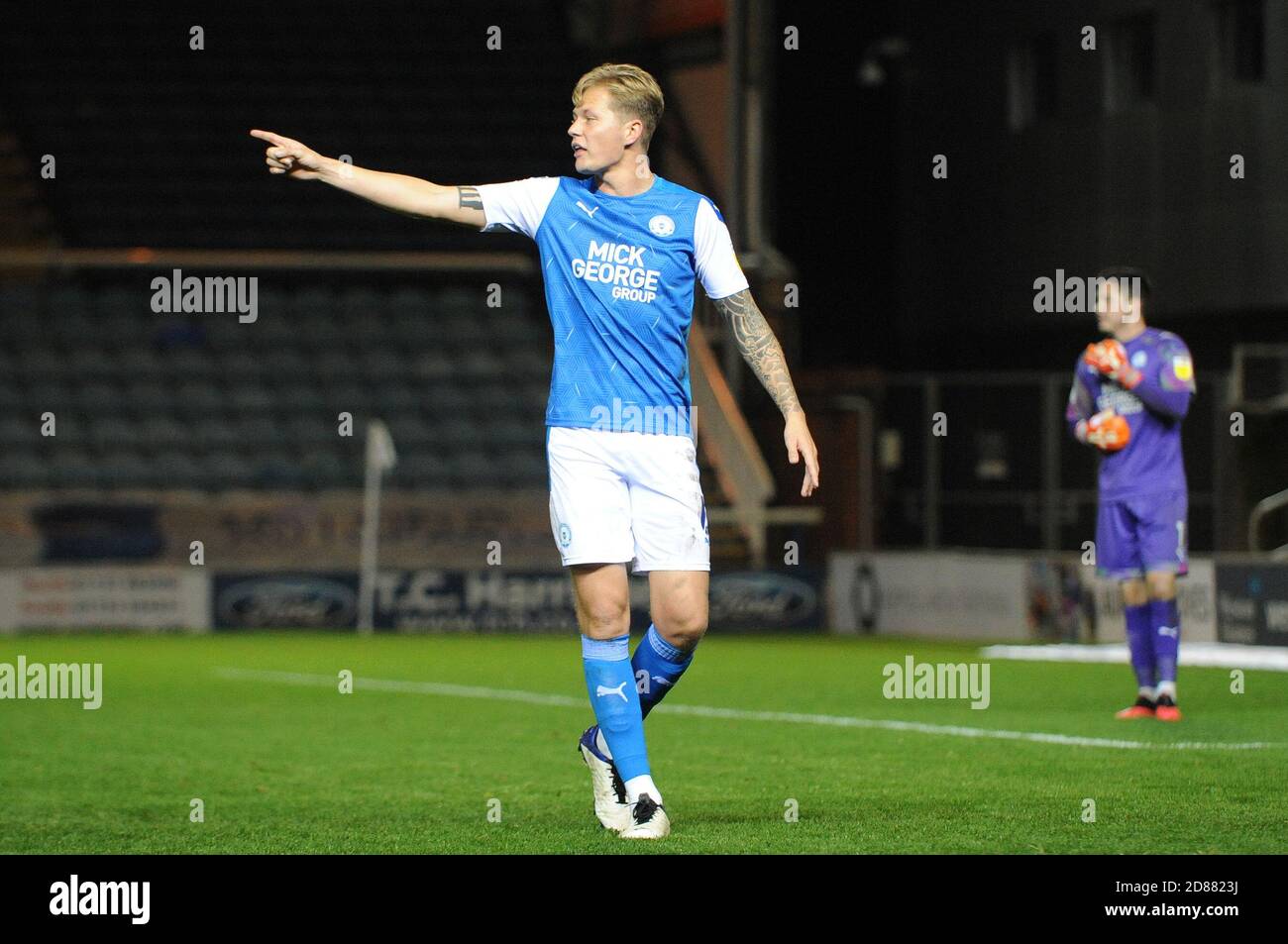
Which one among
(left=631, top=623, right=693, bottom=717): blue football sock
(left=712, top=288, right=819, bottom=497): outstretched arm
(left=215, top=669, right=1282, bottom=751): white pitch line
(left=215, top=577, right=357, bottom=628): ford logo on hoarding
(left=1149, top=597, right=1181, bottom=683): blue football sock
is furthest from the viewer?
(left=215, top=577, right=357, bottom=628): ford logo on hoarding

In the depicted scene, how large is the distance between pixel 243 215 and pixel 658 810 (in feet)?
74.6

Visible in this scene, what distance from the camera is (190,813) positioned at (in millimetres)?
7723

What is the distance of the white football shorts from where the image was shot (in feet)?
22.7

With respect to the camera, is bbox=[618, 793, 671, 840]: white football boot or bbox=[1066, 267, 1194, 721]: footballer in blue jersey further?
bbox=[1066, 267, 1194, 721]: footballer in blue jersey

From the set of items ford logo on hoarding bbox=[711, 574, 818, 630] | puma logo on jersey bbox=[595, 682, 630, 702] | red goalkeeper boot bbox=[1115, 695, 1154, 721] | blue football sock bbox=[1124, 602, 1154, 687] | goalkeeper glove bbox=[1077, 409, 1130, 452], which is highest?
goalkeeper glove bbox=[1077, 409, 1130, 452]

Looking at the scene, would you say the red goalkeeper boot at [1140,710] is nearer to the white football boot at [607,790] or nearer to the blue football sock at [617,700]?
the white football boot at [607,790]

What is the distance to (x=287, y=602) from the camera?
22250 mm

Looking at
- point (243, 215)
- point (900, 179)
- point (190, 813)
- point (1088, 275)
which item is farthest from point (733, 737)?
point (900, 179)

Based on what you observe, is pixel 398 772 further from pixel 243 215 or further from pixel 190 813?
pixel 243 215

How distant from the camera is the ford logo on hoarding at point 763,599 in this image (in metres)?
22.2

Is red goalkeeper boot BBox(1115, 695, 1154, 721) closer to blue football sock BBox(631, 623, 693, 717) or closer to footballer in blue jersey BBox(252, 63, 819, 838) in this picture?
blue football sock BBox(631, 623, 693, 717)

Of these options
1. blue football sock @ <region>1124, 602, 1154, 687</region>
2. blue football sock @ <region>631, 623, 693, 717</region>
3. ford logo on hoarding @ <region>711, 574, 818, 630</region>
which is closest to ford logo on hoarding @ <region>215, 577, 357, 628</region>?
ford logo on hoarding @ <region>711, 574, 818, 630</region>

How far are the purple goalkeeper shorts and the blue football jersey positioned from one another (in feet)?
15.4

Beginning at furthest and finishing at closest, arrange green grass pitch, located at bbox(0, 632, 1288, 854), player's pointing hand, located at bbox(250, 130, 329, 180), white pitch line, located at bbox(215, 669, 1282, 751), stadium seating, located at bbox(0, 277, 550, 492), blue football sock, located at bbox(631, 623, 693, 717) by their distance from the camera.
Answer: stadium seating, located at bbox(0, 277, 550, 492) → white pitch line, located at bbox(215, 669, 1282, 751) → blue football sock, located at bbox(631, 623, 693, 717) → green grass pitch, located at bbox(0, 632, 1288, 854) → player's pointing hand, located at bbox(250, 130, 329, 180)
